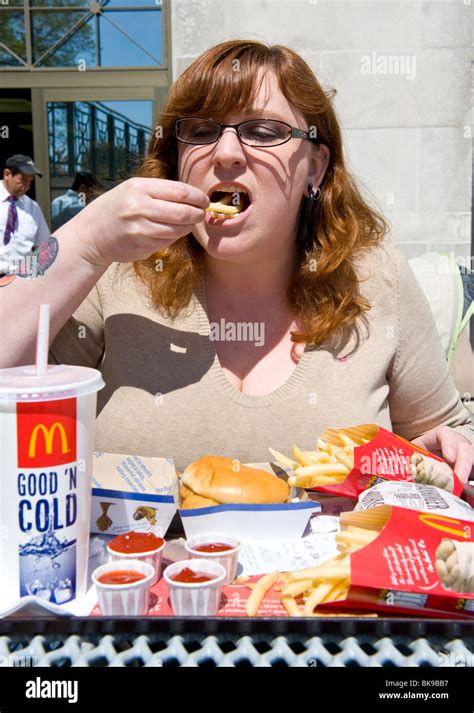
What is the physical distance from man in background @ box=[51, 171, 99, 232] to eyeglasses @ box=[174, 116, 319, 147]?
4941 millimetres

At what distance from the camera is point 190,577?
0.99 metres

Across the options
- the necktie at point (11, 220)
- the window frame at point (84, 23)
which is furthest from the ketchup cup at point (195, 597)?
the necktie at point (11, 220)

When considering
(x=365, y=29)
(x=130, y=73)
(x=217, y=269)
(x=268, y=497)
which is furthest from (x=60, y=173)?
(x=268, y=497)

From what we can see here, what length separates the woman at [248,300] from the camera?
164 cm

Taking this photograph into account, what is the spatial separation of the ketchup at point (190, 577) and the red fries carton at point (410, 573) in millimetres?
181

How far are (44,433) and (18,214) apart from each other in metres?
5.86

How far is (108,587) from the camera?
0.93 metres

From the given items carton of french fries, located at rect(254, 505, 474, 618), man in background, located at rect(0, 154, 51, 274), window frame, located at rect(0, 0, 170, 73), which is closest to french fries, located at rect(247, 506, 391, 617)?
carton of french fries, located at rect(254, 505, 474, 618)

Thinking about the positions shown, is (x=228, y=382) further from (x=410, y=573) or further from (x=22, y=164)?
(x=22, y=164)

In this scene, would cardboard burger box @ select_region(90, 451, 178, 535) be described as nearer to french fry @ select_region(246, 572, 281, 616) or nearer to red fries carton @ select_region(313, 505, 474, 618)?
french fry @ select_region(246, 572, 281, 616)

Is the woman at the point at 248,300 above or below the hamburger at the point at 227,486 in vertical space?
above

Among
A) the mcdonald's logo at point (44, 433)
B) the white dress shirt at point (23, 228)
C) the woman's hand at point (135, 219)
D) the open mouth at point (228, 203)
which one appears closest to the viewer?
the mcdonald's logo at point (44, 433)

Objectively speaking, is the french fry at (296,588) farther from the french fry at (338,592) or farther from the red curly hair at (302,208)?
the red curly hair at (302,208)

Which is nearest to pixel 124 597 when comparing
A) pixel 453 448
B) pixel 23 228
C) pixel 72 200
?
pixel 453 448
